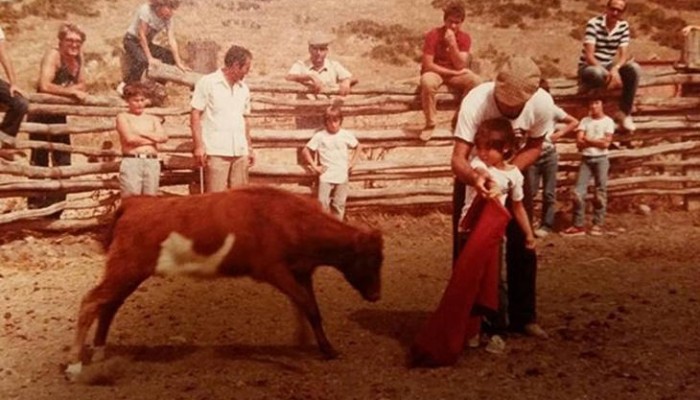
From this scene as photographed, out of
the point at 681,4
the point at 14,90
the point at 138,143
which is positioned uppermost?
the point at 681,4

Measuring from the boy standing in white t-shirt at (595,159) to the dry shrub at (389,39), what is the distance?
1338mm

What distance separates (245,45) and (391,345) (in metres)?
1.72

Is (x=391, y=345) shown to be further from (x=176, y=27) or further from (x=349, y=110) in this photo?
(x=349, y=110)

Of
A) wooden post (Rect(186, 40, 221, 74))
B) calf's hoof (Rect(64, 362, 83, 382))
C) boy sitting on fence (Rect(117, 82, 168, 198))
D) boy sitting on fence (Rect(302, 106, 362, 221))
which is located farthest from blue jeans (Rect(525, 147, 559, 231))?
calf's hoof (Rect(64, 362, 83, 382))

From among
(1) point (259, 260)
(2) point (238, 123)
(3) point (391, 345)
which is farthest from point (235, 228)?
(2) point (238, 123)

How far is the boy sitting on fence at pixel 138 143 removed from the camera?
411 cm

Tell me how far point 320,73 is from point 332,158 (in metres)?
0.53

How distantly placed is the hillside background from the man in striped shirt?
0.26 ft

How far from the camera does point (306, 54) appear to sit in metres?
4.75

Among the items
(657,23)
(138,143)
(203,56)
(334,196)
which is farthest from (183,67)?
(657,23)

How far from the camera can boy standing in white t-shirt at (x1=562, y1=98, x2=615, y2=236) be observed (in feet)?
18.5

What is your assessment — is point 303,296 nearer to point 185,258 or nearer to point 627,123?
point 185,258

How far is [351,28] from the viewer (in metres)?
4.48

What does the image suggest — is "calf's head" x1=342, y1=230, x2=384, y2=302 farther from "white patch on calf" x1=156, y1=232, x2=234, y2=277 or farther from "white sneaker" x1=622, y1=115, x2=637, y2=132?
"white sneaker" x1=622, y1=115, x2=637, y2=132
